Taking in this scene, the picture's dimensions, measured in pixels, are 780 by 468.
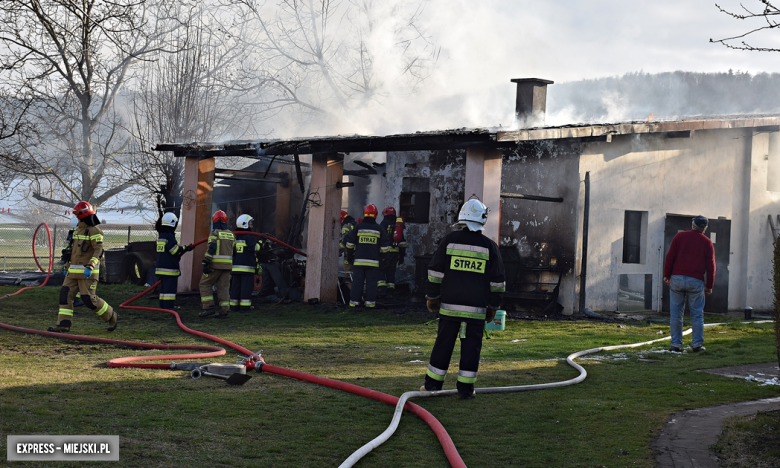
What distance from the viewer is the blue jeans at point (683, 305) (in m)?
9.35

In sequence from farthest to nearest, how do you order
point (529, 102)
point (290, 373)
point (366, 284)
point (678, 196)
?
point (529, 102), point (678, 196), point (366, 284), point (290, 373)

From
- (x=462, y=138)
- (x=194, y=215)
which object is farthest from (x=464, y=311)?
(x=194, y=215)

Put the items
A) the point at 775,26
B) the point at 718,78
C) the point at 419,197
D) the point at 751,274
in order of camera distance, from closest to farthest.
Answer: the point at 775,26 → the point at 751,274 → the point at 419,197 → the point at 718,78

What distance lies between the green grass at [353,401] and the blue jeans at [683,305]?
31cm

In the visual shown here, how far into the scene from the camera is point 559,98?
220 ft

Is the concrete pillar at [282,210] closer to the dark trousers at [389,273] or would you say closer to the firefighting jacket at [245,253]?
the dark trousers at [389,273]

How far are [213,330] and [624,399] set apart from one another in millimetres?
6753

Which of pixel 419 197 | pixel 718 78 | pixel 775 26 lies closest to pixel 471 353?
pixel 775 26

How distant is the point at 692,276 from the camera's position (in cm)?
935

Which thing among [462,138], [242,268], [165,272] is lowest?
[165,272]

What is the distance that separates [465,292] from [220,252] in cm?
744

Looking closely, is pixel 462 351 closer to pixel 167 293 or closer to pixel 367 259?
pixel 367 259

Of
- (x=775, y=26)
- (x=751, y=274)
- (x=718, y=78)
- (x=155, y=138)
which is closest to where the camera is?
(x=775, y=26)

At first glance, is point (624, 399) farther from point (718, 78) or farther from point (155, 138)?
point (718, 78)
